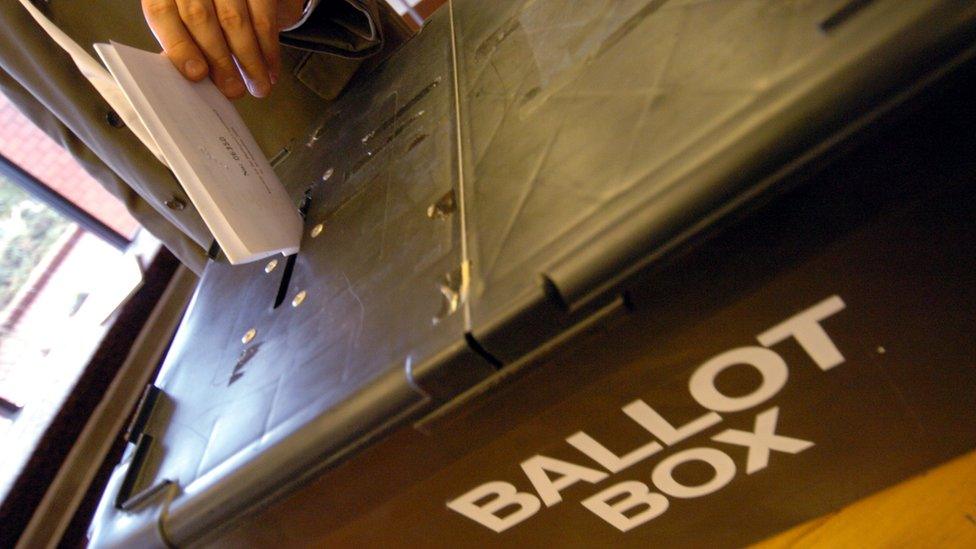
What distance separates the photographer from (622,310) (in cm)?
32

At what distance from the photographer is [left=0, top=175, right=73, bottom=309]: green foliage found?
1.86 metres

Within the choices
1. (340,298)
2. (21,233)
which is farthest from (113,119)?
(21,233)

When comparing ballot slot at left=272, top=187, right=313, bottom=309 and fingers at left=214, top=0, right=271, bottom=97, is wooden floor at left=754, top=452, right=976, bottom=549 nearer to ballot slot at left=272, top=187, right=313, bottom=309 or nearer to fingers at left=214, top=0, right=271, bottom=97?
ballot slot at left=272, top=187, right=313, bottom=309

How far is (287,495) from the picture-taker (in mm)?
415

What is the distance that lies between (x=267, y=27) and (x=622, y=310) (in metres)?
0.54

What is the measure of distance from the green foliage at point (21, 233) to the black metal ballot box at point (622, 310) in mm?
1659

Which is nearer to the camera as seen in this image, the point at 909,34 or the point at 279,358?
the point at 909,34

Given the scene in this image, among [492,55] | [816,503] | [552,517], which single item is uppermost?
[492,55]

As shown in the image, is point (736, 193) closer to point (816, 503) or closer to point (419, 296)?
point (419, 296)

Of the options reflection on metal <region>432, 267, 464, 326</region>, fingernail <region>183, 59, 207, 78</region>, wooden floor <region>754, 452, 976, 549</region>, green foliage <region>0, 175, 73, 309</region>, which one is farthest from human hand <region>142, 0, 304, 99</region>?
Answer: green foliage <region>0, 175, 73, 309</region>

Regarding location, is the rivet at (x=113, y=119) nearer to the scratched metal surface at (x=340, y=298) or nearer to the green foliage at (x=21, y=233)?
the scratched metal surface at (x=340, y=298)

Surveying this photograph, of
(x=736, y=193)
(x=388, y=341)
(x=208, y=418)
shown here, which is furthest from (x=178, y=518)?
(x=736, y=193)

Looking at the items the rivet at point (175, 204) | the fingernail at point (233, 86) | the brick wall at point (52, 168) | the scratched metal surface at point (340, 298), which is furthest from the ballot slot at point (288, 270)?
the brick wall at point (52, 168)

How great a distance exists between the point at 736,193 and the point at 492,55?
0.33 m
